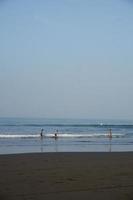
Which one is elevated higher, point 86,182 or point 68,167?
point 68,167

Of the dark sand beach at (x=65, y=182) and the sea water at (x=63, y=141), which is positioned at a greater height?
the sea water at (x=63, y=141)

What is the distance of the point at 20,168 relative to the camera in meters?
11.7

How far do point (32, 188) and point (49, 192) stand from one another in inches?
21.1

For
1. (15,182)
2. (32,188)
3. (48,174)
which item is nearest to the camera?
(32,188)

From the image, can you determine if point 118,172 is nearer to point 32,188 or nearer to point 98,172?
point 98,172

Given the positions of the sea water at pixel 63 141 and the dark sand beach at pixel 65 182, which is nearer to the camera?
the dark sand beach at pixel 65 182

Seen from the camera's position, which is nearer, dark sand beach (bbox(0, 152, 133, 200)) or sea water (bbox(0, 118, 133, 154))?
dark sand beach (bbox(0, 152, 133, 200))

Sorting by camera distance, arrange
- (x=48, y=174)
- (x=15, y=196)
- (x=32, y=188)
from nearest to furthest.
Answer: (x=15, y=196), (x=32, y=188), (x=48, y=174)

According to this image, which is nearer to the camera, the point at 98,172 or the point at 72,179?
the point at 72,179

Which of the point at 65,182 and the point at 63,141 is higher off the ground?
the point at 63,141

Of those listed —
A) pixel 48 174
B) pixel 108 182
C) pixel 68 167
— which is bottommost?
pixel 108 182

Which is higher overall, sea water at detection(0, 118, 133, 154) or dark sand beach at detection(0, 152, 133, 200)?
sea water at detection(0, 118, 133, 154)

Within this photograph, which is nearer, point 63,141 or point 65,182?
point 65,182

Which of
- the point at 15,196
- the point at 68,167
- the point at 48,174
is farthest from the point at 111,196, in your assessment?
the point at 68,167
